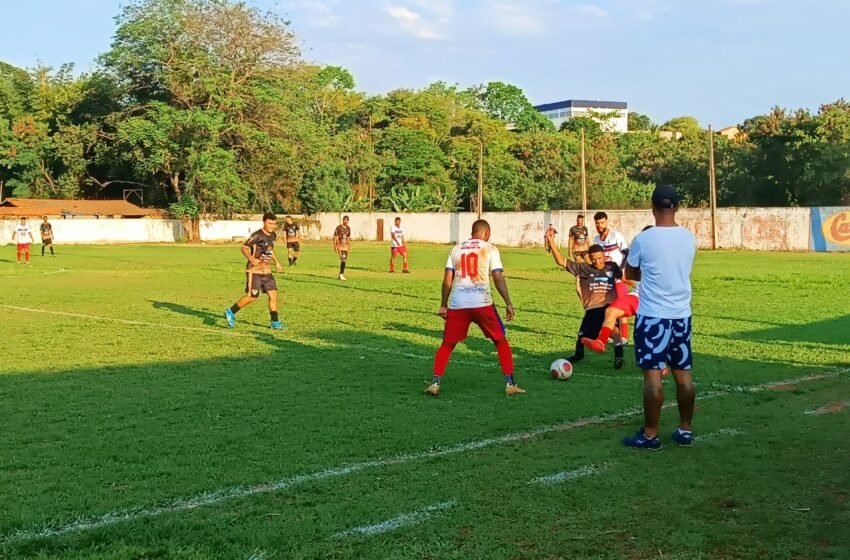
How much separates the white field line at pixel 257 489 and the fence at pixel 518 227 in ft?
132

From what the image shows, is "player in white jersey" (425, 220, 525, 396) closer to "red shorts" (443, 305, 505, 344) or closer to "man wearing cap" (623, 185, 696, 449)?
"red shorts" (443, 305, 505, 344)

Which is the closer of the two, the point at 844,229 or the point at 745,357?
the point at 745,357

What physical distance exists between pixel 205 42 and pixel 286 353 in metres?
50.6

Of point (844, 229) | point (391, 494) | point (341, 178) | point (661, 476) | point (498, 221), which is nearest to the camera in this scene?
point (391, 494)

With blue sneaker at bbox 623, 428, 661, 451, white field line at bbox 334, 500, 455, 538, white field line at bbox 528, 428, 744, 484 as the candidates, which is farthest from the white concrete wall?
white field line at bbox 334, 500, 455, 538

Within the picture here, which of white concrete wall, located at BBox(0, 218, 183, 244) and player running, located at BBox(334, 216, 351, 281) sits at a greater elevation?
white concrete wall, located at BBox(0, 218, 183, 244)

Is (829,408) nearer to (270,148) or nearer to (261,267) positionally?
(261,267)

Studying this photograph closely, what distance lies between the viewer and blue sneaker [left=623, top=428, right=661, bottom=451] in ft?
21.3

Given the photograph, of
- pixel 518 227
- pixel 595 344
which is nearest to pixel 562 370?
pixel 595 344

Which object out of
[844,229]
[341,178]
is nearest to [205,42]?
[341,178]

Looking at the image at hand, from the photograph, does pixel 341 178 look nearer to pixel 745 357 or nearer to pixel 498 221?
pixel 498 221

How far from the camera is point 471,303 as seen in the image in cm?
867

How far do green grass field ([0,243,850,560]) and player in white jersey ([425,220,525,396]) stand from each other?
355 mm

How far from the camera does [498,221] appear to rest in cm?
5609
